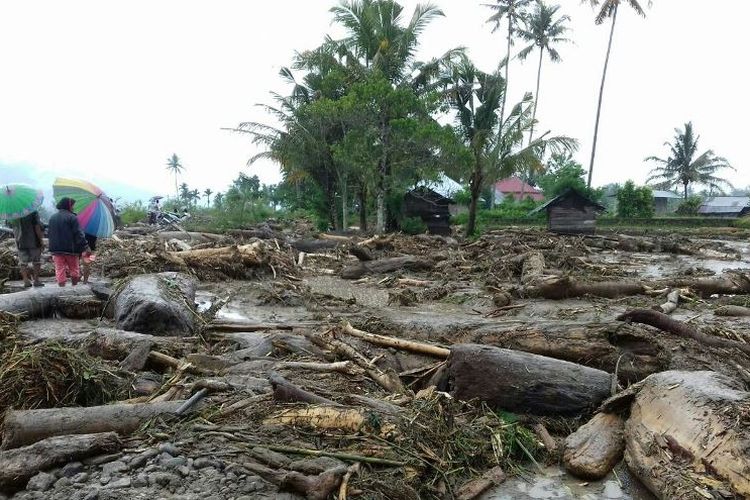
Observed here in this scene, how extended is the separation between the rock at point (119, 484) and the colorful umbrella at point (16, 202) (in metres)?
6.76

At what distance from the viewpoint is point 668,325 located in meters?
5.80

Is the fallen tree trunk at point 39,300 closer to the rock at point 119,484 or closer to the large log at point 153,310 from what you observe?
the large log at point 153,310

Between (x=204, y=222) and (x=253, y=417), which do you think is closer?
(x=253, y=417)

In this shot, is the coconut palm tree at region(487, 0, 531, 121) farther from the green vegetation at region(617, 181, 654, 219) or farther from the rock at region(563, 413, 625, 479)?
the rock at region(563, 413, 625, 479)

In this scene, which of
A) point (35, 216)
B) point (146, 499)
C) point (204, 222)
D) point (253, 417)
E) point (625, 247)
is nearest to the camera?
point (146, 499)

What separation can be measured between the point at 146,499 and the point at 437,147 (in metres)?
20.4

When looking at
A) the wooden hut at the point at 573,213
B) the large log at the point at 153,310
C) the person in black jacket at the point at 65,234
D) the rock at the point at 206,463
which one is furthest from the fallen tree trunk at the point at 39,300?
the wooden hut at the point at 573,213

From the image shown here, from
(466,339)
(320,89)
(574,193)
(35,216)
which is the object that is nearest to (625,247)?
(574,193)

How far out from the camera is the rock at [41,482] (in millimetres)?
2832

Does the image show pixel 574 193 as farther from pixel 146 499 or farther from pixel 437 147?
pixel 146 499

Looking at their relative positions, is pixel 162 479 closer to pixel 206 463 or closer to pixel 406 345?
pixel 206 463

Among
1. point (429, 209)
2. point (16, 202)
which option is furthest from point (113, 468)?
point (429, 209)

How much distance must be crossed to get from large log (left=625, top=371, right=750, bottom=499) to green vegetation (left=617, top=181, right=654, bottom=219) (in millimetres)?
38010

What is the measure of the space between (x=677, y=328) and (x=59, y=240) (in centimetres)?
857
